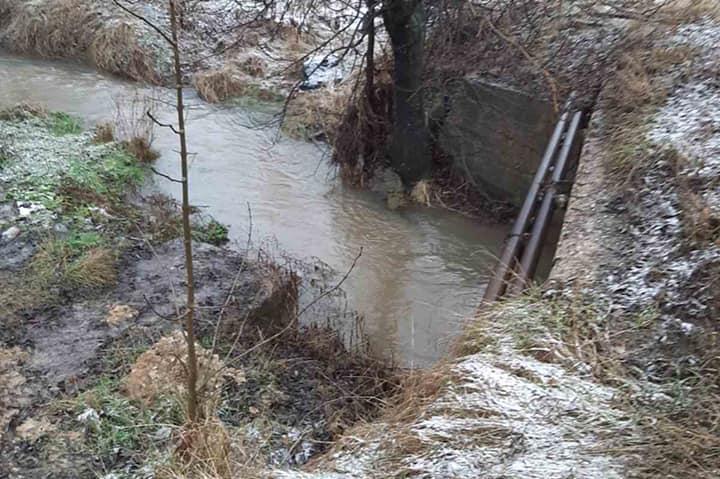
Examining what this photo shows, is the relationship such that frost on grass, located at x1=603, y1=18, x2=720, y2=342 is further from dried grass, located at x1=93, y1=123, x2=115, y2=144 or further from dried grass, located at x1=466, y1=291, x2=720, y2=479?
dried grass, located at x1=93, y1=123, x2=115, y2=144

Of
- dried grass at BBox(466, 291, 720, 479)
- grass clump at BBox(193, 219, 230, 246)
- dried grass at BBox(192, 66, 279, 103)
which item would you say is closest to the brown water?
grass clump at BBox(193, 219, 230, 246)

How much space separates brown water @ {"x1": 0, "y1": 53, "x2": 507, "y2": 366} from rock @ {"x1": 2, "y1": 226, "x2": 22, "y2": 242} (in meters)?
1.53

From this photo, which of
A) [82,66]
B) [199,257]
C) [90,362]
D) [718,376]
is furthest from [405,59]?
[82,66]

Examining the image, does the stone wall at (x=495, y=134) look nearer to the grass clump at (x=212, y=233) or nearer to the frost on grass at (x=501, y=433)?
the grass clump at (x=212, y=233)

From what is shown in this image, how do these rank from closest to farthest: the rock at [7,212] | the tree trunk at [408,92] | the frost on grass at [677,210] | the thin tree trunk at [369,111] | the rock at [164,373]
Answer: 1. the frost on grass at [677,210]
2. the rock at [164,373]
3. the rock at [7,212]
4. the tree trunk at [408,92]
5. the thin tree trunk at [369,111]

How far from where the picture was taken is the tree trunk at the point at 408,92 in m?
5.80

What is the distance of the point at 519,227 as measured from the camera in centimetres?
409

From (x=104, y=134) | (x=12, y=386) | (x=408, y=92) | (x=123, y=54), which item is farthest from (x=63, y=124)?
(x=12, y=386)

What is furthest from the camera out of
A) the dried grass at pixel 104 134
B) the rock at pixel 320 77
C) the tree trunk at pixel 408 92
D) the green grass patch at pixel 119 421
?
the rock at pixel 320 77

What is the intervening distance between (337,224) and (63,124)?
3226mm

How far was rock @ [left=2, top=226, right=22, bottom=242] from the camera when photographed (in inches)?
192

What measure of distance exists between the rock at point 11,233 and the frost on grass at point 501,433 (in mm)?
3299

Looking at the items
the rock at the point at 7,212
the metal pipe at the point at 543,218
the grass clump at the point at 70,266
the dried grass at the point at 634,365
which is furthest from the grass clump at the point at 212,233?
the dried grass at the point at 634,365

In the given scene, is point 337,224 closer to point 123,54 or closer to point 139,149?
point 139,149
